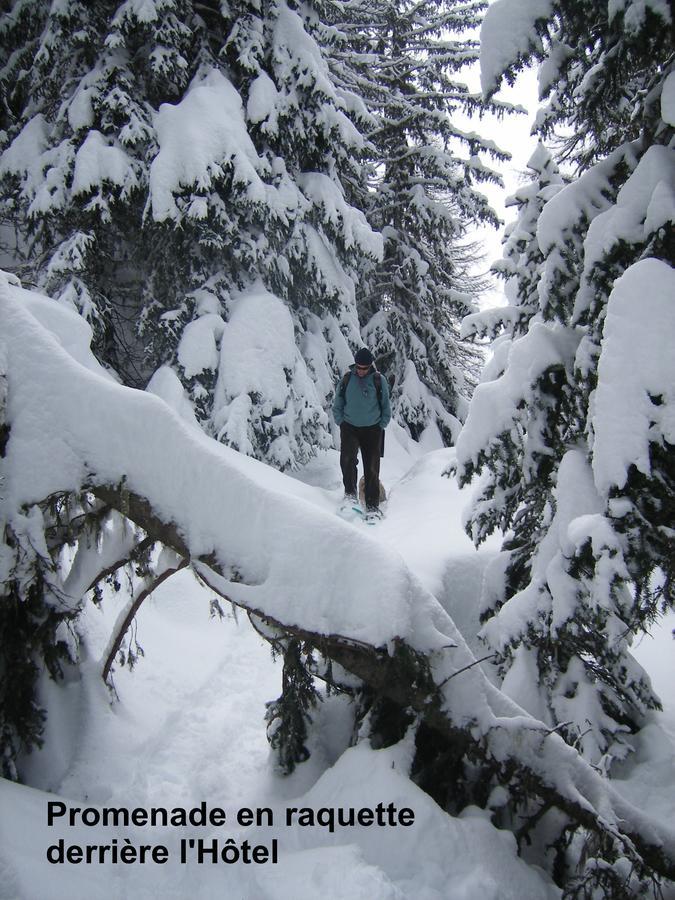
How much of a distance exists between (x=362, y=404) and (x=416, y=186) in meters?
9.06

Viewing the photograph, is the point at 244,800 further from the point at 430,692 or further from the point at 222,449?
the point at 222,449

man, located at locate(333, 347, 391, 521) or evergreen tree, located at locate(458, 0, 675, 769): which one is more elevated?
man, located at locate(333, 347, 391, 521)

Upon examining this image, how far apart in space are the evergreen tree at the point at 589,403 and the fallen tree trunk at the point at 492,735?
14.3 inches

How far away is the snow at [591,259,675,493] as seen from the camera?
233 cm

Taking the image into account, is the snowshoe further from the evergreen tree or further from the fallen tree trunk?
the fallen tree trunk

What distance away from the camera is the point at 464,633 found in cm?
487

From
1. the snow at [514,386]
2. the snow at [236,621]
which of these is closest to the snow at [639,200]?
the snow at [514,386]

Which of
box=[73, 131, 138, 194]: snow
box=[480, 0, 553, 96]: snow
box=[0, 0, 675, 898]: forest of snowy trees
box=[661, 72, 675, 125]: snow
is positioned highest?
box=[73, 131, 138, 194]: snow

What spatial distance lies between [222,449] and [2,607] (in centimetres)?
143

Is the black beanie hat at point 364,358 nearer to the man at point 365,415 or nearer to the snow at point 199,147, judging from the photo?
the man at point 365,415

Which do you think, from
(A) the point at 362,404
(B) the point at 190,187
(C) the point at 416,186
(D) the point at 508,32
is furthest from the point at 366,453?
(C) the point at 416,186

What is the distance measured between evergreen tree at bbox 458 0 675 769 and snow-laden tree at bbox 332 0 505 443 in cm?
988

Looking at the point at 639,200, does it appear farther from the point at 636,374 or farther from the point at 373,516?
the point at 373,516

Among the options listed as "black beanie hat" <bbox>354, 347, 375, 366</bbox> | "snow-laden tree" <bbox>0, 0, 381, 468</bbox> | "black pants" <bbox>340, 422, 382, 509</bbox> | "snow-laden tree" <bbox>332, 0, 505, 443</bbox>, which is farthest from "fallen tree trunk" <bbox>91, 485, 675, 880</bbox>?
"snow-laden tree" <bbox>332, 0, 505, 443</bbox>
